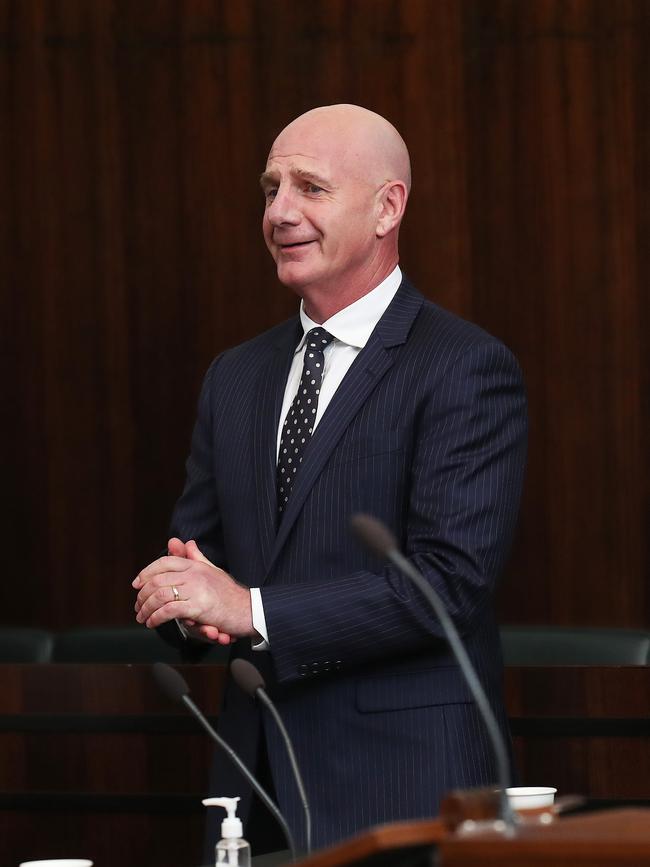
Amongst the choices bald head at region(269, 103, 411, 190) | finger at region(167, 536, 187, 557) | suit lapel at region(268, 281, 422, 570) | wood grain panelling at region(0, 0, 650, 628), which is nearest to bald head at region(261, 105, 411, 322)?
bald head at region(269, 103, 411, 190)

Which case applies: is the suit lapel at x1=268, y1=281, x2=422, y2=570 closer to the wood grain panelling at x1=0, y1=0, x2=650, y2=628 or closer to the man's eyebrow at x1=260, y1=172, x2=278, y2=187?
the man's eyebrow at x1=260, y1=172, x2=278, y2=187

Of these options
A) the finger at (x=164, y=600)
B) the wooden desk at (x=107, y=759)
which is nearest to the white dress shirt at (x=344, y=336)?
the finger at (x=164, y=600)

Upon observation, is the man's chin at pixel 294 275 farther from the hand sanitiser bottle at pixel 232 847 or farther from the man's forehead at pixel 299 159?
the hand sanitiser bottle at pixel 232 847

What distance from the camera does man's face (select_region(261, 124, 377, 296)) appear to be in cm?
239

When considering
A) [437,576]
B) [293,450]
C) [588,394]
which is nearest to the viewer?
[437,576]

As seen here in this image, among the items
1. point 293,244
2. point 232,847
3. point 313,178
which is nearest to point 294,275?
point 293,244

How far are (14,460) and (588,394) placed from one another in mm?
1819

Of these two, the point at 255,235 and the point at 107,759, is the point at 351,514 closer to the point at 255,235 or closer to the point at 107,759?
the point at 107,759

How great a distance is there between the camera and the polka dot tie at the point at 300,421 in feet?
7.66

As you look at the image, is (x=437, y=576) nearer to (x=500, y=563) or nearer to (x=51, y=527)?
(x=500, y=563)

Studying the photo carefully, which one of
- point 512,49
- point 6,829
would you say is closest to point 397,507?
point 6,829

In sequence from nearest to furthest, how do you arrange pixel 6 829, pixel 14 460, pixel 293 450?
pixel 293 450 → pixel 6 829 → pixel 14 460

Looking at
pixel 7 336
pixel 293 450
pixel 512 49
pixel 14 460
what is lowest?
pixel 293 450

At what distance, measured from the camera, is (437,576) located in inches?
84.7
